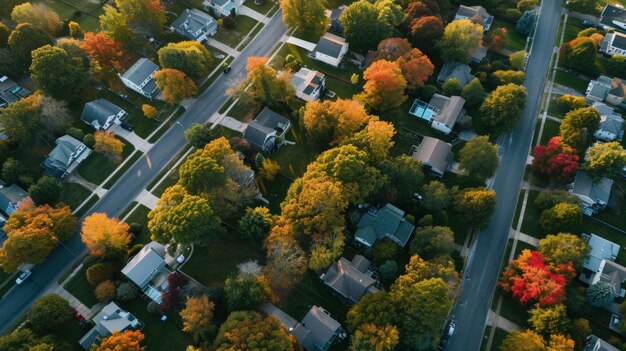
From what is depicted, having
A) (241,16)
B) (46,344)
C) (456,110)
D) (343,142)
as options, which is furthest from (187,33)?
(46,344)

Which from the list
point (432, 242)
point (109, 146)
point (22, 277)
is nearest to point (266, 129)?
point (109, 146)

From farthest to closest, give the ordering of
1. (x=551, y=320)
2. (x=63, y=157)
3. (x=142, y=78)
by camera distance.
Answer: (x=142, y=78), (x=63, y=157), (x=551, y=320)

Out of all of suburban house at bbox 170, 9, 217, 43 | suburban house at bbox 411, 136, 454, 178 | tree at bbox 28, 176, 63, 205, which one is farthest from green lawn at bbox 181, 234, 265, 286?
suburban house at bbox 170, 9, 217, 43

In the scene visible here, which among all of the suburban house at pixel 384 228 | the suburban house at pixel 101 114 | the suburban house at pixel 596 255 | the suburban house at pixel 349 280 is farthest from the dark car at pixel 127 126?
the suburban house at pixel 596 255

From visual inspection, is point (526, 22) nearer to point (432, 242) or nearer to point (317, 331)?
point (432, 242)

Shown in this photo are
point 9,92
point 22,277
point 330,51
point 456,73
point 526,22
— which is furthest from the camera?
point 526,22

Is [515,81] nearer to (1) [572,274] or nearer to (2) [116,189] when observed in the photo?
(1) [572,274]
